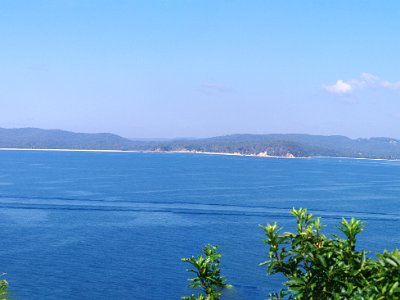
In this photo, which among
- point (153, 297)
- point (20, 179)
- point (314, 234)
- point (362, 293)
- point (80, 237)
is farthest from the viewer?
point (20, 179)

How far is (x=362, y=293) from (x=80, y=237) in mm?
65038

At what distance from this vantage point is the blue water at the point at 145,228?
5150cm

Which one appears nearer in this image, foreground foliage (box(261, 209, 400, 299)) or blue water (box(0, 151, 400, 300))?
foreground foliage (box(261, 209, 400, 299))

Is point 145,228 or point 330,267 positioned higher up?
point 330,267

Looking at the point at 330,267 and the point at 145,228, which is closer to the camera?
the point at 330,267

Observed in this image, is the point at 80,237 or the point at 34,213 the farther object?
the point at 34,213

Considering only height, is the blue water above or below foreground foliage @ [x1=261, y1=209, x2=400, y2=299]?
below

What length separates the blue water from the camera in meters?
51.5

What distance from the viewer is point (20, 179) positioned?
14488cm

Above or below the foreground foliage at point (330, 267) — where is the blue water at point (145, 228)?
below

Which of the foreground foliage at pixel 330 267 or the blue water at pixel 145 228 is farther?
the blue water at pixel 145 228

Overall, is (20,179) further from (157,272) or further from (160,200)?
(157,272)

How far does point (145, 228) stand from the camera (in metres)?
77.1

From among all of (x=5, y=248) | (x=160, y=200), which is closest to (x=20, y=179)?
(x=160, y=200)
